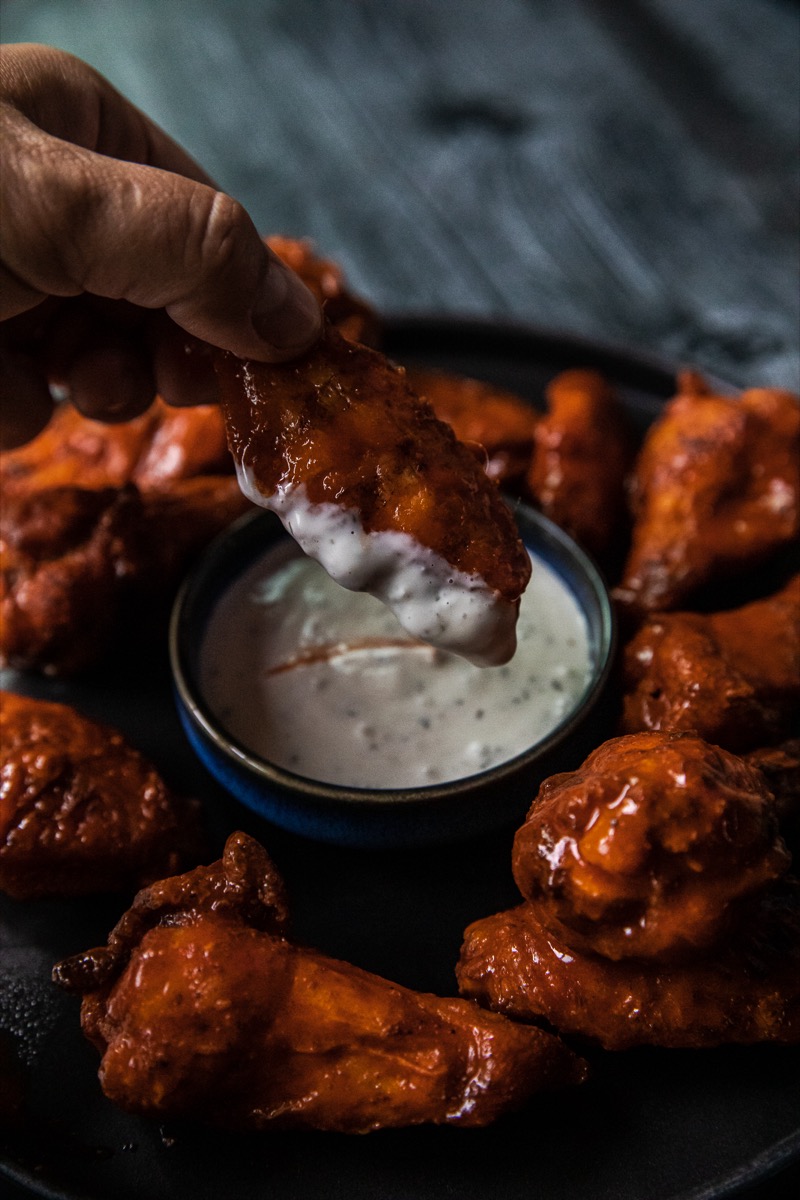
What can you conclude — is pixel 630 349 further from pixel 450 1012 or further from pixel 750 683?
pixel 450 1012

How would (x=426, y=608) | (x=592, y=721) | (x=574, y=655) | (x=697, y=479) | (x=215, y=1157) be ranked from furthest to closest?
(x=697, y=479) → (x=574, y=655) → (x=592, y=721) → (x=426, y=608) → (x=215, y=1157)

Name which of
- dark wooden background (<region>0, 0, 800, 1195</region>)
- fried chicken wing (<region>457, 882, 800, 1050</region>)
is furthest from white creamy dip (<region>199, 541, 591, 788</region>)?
dark wooden background (<region>0, 0, 800, 1195</region>)

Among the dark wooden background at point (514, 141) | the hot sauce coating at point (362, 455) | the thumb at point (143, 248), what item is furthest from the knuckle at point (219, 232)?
the dark wooden background at point (514, 141)

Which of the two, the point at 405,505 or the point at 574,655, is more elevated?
the point at 405,505

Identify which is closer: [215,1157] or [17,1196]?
[215,1157]

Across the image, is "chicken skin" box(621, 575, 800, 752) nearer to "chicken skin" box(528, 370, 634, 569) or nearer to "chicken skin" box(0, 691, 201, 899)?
"chicken skin" box(528, 370, 634, 569)

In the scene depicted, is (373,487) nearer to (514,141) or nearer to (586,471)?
(586,471)

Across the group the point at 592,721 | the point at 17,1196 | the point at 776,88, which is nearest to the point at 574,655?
the point at 592,721

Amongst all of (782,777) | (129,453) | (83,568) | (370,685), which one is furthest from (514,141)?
(782,777)
